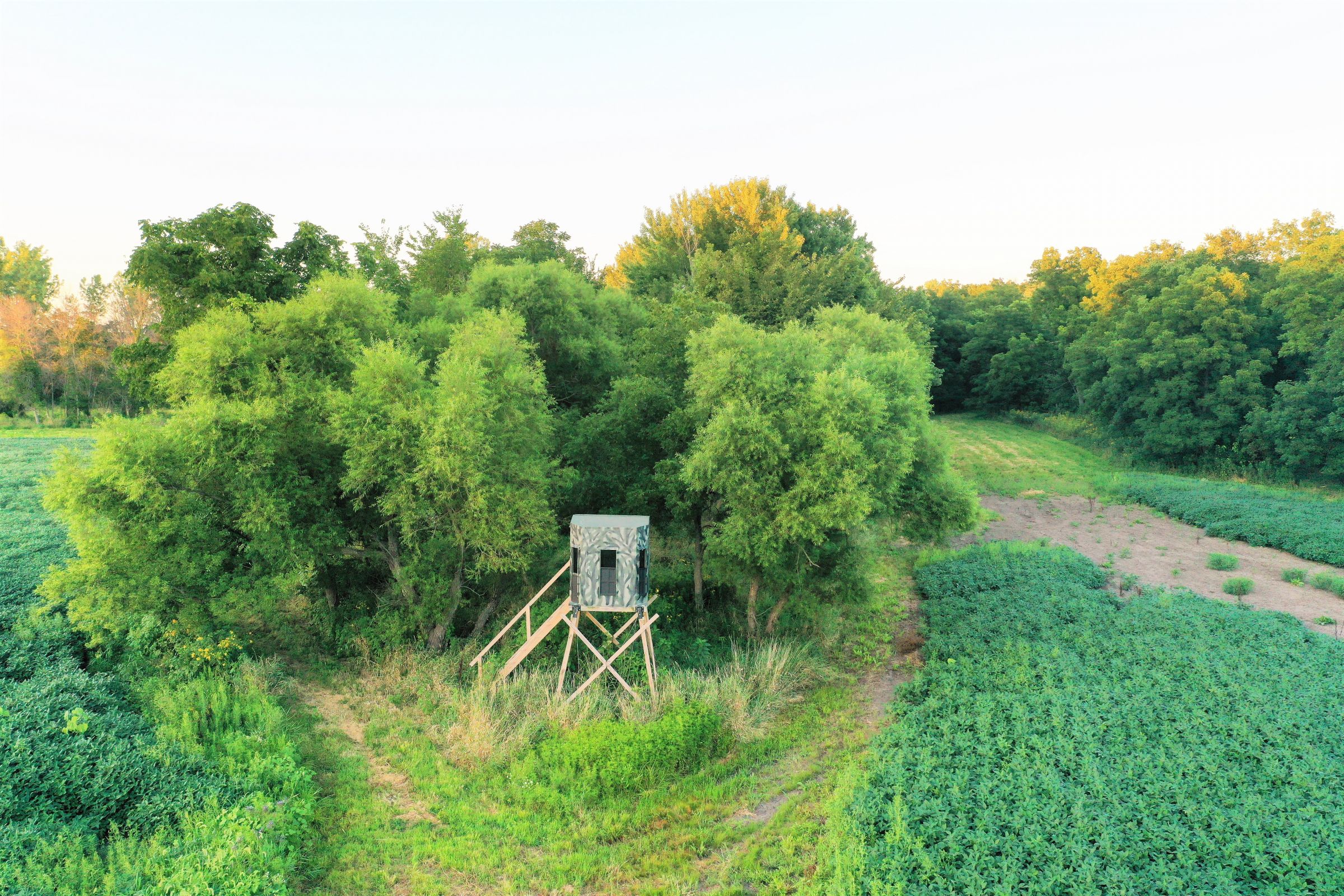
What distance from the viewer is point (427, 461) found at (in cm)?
1413

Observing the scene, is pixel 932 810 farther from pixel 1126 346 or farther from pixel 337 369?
pixel 1126 346

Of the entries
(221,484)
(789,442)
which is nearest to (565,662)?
(789,442)

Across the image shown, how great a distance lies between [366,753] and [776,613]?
9649 millimetres

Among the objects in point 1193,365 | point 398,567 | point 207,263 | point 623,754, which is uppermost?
point 207,263

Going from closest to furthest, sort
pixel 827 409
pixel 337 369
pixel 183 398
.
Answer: pixel 827 409 → pixel 337 369 → pixel 183 398

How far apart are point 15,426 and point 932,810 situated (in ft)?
209

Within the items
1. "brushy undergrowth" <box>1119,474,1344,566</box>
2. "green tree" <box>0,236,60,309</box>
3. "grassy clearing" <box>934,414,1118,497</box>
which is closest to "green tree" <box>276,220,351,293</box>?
"grassy clearing" <box>934,414,1118,497</box>

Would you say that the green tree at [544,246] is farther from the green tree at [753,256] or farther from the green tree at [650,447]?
the green tree at [650,447]

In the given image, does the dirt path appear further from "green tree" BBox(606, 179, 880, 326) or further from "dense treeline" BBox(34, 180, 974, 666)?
"green tree" BBox(606, 179, 880, 326)

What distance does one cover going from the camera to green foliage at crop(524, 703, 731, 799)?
1142 centimetres

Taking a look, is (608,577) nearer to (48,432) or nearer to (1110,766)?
(1110,766)

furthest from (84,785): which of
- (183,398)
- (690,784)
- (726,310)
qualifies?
(726,310)

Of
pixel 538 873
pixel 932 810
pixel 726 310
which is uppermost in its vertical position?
pixel 726 310

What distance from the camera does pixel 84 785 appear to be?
9531 millimetres
